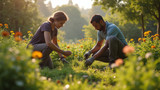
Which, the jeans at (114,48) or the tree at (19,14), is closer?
the jeans at (114,48)

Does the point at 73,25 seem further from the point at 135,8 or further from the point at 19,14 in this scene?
the point at 135,8

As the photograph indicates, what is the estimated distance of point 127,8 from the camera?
37.8ft

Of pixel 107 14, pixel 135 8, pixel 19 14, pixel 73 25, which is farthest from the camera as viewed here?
pixel 73 25

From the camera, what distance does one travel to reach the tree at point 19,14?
57.1ft

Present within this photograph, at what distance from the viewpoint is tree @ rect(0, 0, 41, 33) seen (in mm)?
17392

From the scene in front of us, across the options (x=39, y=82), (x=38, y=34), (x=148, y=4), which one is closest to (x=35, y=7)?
(x=148, y=4)

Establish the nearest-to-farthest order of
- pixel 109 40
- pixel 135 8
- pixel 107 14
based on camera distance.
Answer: pixel 109 40
pixel 135 8
pixel 107 14

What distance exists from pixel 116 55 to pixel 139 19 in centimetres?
983

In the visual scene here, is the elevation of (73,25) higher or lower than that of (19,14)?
higher

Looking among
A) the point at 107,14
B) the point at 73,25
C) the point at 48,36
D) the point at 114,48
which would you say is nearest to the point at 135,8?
the point at 107,14

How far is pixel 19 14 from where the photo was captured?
18.0m

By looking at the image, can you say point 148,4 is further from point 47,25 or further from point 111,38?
point 47,25

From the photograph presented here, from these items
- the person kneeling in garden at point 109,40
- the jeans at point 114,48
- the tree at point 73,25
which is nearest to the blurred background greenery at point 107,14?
the person kneeling in garden at point 109,40

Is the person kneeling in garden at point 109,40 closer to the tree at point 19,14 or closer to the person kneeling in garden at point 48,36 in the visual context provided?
the person kneeling in garden at point 48,36
